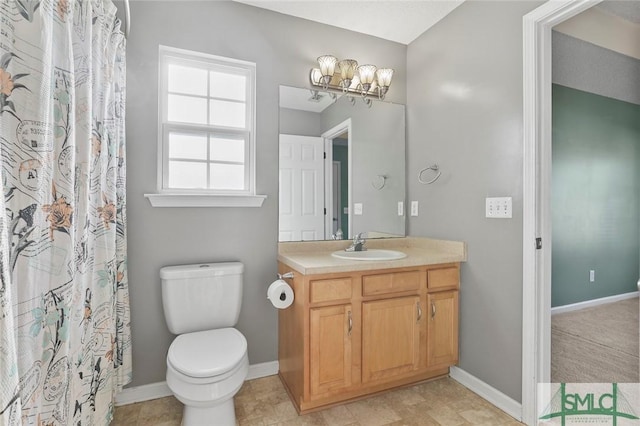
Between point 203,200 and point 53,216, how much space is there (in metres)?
1.08

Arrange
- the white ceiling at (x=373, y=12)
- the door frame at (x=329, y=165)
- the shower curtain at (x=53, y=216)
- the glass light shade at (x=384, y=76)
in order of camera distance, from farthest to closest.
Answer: the glass light shade at (x=384, y=76)
the door frame at (x=329, y=165)
the white ceiling at (x=373, y=12)
the shower curtain at (x=53, y=216)

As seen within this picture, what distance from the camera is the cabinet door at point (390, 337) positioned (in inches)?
73.2

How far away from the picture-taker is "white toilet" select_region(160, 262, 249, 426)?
146 centimetres

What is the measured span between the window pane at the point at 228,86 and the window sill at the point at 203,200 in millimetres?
703

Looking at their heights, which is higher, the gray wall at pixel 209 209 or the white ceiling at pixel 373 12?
the white ceiling at pixel 373 12

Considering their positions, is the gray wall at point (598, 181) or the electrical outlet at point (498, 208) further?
the gray wall at point (598, 181)

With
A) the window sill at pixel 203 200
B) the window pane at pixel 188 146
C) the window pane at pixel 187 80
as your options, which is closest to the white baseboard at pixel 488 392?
the window sill at pixel 203 200

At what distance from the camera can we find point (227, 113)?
2209mm

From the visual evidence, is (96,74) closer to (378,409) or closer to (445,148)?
(445,148)

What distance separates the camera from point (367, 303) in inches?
73.0

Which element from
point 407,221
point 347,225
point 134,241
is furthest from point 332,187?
point 134,241

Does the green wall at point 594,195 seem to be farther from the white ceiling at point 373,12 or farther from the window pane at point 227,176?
the window pane at point 227,176

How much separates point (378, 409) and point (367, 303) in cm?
61

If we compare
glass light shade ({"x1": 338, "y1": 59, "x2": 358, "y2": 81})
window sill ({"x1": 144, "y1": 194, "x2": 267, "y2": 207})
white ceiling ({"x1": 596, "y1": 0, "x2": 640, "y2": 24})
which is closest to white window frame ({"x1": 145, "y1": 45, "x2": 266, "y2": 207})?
window sill ({"x1": 144, "y1": 194, "x2": 267, "y2": 207})
